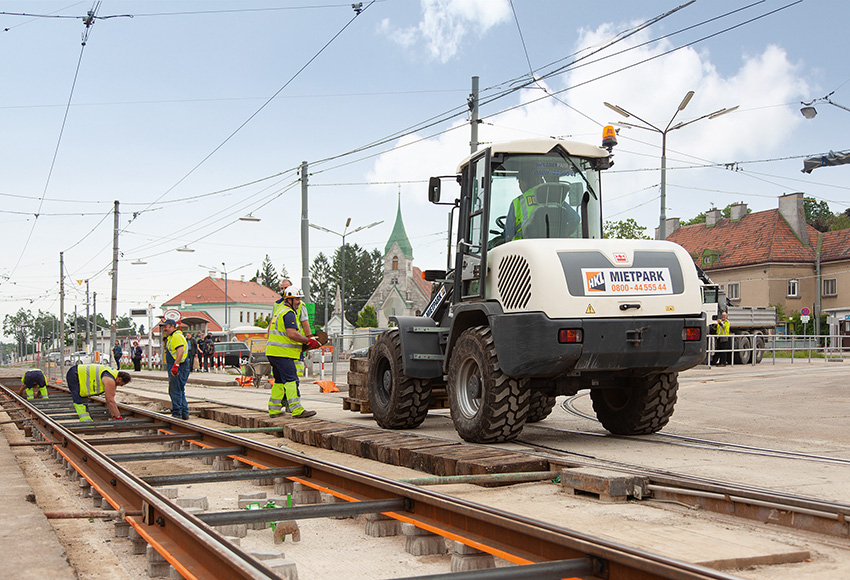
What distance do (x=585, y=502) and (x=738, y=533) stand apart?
3.96 ft

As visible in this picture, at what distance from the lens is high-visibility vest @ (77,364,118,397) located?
11.8 m

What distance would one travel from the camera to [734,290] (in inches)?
2677

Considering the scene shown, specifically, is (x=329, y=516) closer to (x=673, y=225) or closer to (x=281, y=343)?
(x=281, y=343)

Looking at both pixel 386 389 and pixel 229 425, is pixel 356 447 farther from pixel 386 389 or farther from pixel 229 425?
pixel 229 425

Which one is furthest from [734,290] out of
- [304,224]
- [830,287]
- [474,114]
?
[474,114]

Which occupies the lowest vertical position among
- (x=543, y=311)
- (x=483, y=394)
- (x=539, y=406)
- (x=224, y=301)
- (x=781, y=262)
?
(x=539, y=406)

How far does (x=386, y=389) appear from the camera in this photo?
10.8 meters

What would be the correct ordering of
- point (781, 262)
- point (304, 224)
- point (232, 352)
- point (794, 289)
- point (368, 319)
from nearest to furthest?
1. point (304, 224)
2. point (232, 352)
3. point (781, 262)
4. point (794, 289)
5. point (368, 319)

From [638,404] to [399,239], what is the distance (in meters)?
107

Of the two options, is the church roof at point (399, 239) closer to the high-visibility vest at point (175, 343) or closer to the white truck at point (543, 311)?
the high-visibility vest at point (175, 343)

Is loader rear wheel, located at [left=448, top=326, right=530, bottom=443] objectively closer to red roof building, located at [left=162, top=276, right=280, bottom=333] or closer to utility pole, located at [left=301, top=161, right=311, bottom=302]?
utility pole, located at [left=301, top=161, right=311, bottom=302]

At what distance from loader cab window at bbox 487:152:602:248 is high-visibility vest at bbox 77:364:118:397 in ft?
19.5

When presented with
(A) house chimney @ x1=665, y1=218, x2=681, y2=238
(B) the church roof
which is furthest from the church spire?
(A) house chimney @ x1=665, y1=218, x2=681, y2=238

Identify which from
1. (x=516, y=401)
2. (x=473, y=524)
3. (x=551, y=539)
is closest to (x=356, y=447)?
A: (x=516, y=401)
